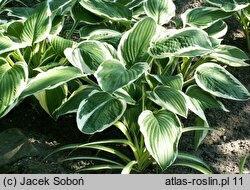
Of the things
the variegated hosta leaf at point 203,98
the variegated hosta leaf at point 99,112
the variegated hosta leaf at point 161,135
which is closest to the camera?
the variegated hosta leaf at point 161,135


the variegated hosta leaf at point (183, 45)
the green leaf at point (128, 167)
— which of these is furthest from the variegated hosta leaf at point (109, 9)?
the green leaf at point (128, 167)

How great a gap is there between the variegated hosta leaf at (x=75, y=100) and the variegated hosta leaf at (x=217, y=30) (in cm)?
74

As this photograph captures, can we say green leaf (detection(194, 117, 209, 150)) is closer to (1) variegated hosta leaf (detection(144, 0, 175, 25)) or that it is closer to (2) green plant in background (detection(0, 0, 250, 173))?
(2) green plant in background (detection(0, 0, 250, 173))

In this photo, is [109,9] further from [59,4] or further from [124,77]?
[124,77]

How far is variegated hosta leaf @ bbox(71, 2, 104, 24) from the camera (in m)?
2.58

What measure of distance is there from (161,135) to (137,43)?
0.49m

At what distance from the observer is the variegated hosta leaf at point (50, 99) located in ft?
7.43

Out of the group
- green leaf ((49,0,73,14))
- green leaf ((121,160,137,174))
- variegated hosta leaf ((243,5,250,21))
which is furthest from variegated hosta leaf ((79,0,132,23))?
green leaf ((121,160,137,174))

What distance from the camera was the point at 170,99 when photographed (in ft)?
6.93

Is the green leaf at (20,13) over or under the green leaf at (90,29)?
over

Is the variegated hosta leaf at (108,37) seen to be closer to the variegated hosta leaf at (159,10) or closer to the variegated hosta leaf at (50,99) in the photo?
the variegated hosta leaf at (159,10)

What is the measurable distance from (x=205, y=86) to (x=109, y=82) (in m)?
0.50

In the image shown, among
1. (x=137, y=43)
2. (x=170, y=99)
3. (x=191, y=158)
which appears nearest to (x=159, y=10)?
(x=137, y=43)

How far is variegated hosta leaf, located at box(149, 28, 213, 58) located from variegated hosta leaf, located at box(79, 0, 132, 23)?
0.35m
